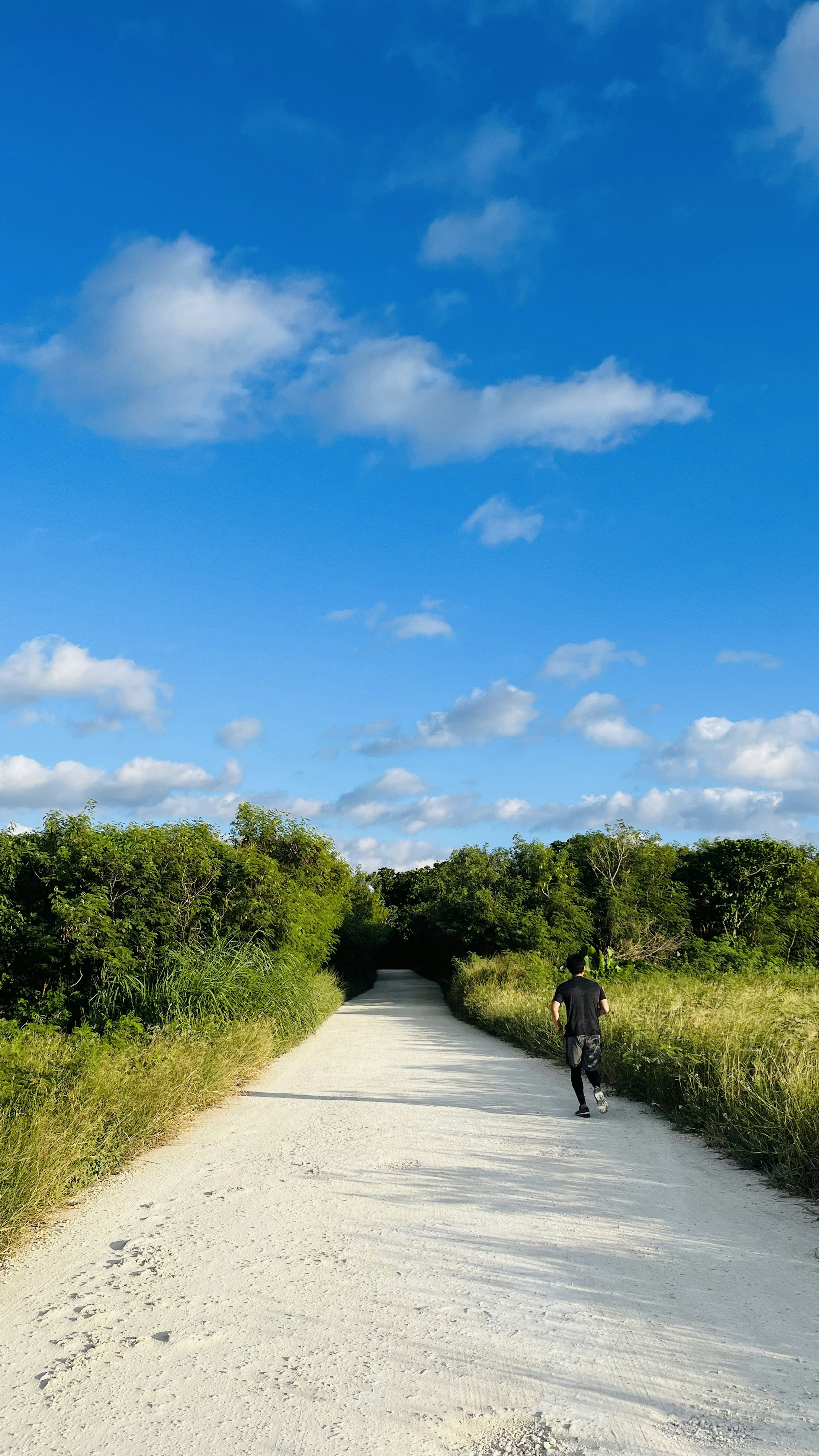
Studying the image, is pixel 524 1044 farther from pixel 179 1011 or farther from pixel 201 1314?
pixel 201 1314

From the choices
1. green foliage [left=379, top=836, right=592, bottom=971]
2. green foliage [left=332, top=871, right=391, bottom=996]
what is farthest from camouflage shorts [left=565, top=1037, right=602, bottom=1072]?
green foliage [left=379, top=836, right=592, bottom=971]

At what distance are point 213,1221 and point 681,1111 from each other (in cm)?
464

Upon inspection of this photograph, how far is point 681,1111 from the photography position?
826 centimetres

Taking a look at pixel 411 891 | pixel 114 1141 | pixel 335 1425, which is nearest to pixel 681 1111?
pixel 114 1141

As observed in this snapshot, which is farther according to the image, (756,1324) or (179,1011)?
(179,1011)

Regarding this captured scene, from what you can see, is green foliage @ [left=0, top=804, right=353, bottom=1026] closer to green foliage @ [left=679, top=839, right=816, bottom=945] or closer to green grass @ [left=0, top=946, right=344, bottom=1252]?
green grass @ [left=0, top=946, right=344, bottom=1252]

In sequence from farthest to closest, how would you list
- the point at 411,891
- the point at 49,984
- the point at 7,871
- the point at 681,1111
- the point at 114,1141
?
1. the point at 411,891
2. the point at 7,871
3. the point at 49,984
4. the point at 681,1111
5. the point at 114,1141

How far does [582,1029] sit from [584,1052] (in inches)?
8.9

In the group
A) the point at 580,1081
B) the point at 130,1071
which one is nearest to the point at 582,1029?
the point at 580,1081

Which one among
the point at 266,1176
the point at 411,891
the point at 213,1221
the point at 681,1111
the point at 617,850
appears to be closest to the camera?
the point at 213,1221

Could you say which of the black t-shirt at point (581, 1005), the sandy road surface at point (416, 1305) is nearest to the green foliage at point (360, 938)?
the black t-shirt at point (581, 1005)

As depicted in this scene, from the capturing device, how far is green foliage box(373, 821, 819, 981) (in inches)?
1284

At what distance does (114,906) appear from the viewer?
19.4m

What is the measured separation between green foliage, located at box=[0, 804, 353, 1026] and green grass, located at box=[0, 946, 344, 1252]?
2641 mm
